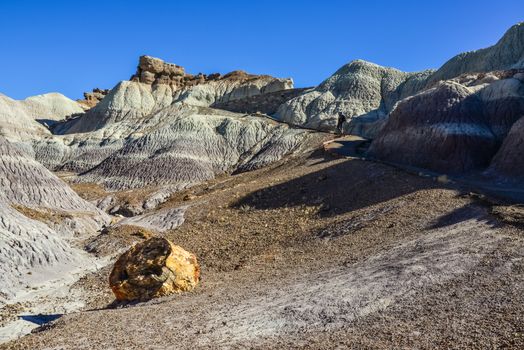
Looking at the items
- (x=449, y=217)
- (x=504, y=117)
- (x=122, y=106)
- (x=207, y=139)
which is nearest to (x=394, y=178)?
(x=449, y=217)

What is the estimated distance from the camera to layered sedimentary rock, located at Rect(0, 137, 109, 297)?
18.0 m

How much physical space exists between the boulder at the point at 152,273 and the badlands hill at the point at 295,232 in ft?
1.93

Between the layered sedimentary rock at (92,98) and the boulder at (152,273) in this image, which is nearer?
the boulder at (152,273)

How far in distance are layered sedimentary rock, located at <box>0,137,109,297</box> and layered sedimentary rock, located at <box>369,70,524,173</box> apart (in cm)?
1984

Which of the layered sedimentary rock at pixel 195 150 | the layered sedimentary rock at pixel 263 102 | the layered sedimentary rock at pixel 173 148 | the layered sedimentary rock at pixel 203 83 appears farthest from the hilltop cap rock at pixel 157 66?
the layered sedimentary rock at pixel 195 150

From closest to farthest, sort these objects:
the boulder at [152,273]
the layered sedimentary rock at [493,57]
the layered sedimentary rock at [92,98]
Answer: the boulder at [152,273] → the layered sedimentary rock at [493,57] → the layered sedimentary rock at [92,98]

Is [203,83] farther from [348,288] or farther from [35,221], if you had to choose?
[348,288]

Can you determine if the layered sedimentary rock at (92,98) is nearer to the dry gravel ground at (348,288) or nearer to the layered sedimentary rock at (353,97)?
the layered sedimentary rock at (353,97)

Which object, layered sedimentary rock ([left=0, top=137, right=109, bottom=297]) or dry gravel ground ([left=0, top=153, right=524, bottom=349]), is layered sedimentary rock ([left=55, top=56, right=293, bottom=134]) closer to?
layered sedimentary rock ([left=0, top=137, right=109, bottom=297])

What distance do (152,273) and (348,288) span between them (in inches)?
247

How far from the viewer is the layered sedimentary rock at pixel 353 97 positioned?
6200cm

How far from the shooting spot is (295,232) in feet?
66.9

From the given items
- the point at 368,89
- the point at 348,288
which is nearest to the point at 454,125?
the point at 348,288

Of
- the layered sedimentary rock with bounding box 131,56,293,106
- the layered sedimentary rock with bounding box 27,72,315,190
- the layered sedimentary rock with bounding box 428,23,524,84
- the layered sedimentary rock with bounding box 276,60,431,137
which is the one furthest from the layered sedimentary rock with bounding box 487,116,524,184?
the layered sedimentary rock with bounding box 131,56,293,106
